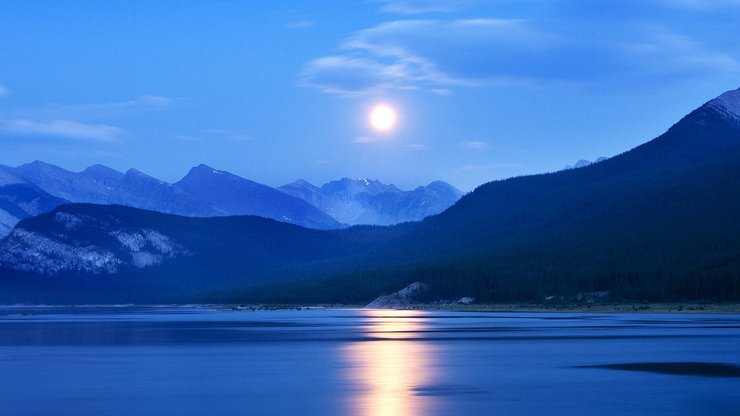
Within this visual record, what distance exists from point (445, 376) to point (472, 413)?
1896 cm

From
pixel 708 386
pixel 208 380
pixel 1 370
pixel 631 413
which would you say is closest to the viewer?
pixel 631 413

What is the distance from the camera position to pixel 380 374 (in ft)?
263

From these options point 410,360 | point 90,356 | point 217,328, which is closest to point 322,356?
point 410,360

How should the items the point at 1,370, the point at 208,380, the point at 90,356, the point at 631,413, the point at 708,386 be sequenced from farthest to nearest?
the point at 90,356, the point at 1,370, the point at 208,380, the point at 708,386, the point at 631,413

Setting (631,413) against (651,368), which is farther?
(651,368)

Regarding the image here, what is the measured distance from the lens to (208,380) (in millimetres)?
75500

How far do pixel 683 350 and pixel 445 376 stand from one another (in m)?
26.6

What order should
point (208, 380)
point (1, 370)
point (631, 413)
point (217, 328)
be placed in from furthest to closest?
point (217, 328) < point (1, 370) < point (208, 380) < point (631, 413)

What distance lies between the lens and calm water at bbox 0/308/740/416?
61438 mm

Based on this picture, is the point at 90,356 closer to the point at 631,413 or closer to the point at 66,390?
the point at 66,390

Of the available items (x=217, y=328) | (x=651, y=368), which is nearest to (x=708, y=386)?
(x=651, y=368)

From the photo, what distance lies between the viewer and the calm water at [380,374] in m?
61.4

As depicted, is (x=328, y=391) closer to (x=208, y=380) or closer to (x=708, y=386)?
(x=208, y=380)

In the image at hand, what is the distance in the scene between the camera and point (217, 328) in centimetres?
15638
